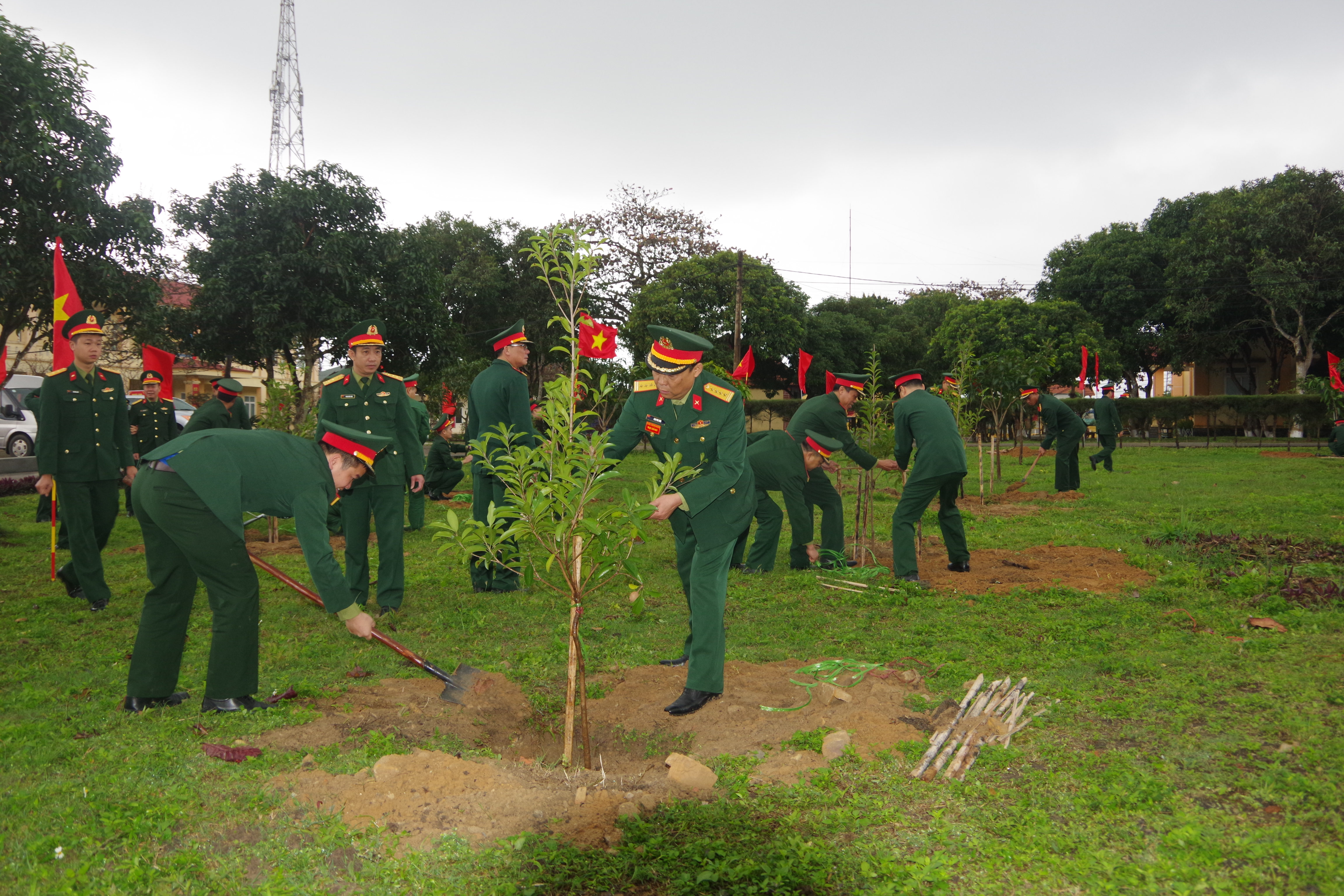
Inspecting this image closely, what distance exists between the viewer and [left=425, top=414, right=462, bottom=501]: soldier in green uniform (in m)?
13.4

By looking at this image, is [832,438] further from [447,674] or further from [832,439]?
[447,674]

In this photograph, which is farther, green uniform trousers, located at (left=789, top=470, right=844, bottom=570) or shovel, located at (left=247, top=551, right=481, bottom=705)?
green uniform trousers, located at (left=789, top=470, right=844, bottom=570)

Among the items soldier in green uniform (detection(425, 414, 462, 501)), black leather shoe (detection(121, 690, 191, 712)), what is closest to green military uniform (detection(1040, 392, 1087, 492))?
soldier in green uniform (detection(425, 414, 462, 501))

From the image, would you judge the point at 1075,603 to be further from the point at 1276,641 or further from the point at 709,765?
the point at 709,765

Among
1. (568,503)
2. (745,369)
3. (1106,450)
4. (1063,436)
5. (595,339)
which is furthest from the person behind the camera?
(1106,450)

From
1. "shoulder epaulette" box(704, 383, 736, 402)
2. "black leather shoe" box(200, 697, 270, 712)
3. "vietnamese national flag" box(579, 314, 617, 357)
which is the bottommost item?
"black leather shoe" box(200, 697, 270, 712)

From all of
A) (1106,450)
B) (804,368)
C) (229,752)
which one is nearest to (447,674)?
(229,752)

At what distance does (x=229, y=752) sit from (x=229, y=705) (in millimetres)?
599

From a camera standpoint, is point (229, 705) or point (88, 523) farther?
point (88, 523)

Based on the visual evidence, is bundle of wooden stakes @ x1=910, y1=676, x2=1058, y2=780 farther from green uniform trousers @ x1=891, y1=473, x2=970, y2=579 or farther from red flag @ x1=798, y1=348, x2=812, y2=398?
red flag @ x1=798, y1=348, x2=812, y2=398

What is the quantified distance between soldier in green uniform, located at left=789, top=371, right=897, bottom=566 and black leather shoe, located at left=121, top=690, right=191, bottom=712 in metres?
5.66

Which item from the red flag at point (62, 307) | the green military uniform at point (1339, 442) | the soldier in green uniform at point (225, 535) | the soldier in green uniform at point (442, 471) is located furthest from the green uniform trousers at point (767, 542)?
the green military uniform at point (1339, 442)

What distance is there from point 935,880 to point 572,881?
121cm

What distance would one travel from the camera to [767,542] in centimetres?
838
